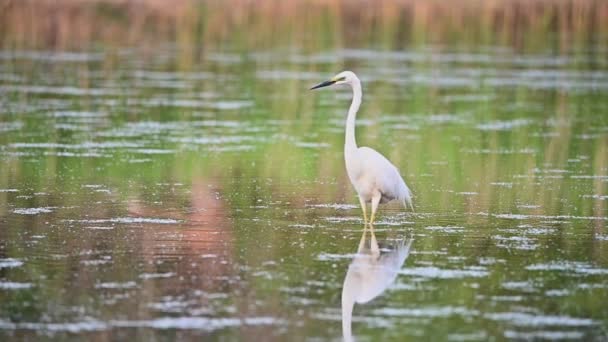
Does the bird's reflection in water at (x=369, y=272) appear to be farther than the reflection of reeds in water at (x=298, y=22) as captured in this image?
No

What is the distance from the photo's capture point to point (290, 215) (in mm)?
14047

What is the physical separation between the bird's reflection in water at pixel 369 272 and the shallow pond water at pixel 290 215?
3 centimetres

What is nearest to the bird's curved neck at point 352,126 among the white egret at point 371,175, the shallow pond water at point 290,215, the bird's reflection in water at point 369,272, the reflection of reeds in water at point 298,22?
the white egret at point 371,175

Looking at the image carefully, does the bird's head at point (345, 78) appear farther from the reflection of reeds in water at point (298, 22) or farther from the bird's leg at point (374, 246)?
the reflection of reeds in water at point (298, 22)

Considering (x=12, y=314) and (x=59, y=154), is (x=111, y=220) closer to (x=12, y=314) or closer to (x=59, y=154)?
(x=12, y=314)

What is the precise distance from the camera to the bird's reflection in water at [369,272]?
32.5ft

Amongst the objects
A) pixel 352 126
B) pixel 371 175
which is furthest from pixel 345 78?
pixel 371 175

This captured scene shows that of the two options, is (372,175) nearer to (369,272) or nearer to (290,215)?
(290,215)

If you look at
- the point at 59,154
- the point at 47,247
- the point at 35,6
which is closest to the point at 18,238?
the point at 47,247

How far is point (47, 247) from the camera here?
11.9m

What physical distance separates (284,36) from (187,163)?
27.1m

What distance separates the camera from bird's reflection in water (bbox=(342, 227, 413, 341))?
990 cm

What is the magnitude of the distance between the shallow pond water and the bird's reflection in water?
1.1 inches

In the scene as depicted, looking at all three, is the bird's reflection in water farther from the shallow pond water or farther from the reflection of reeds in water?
the reflection of reeds in water
